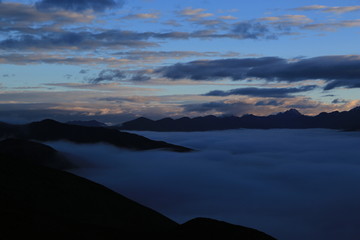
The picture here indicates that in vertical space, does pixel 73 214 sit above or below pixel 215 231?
below

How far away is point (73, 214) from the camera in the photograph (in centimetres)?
7569

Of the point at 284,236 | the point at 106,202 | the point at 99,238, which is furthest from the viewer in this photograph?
the point at 284,236

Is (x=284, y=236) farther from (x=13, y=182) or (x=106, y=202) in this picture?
Answer: (x=13, y=182)

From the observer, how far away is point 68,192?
93.4 m

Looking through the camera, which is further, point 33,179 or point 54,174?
point 54,174

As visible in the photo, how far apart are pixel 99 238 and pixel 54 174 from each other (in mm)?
58596

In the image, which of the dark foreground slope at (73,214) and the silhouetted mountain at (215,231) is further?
the silhouetted mountain at (215,231)

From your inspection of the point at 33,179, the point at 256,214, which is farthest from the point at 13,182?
the point at 256,214

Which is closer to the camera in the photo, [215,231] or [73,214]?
[215,231]

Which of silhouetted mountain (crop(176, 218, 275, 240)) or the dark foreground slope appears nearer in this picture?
the dark foreground slope

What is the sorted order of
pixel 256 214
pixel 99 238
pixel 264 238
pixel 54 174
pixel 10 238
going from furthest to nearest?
pixel 256 214 < pixel 54 174 < pixel 264 238 < pixel 99 238 < pixel 10 238

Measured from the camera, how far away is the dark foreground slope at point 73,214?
53719 mm

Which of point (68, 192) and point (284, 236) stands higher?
point (68, 192)

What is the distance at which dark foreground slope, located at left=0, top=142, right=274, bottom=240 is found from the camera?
53.7 metres
